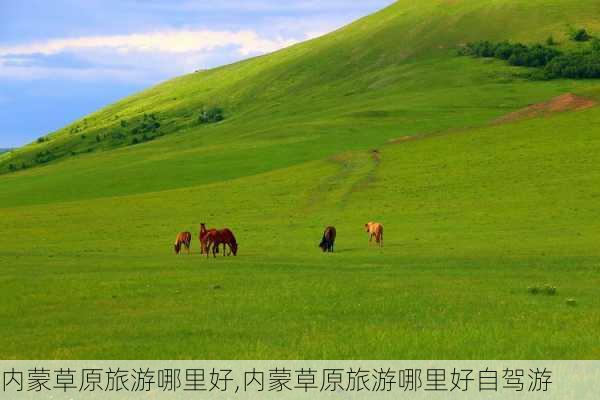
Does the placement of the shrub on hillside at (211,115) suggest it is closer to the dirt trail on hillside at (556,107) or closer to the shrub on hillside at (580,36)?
the shrub on hillside at (580,36)

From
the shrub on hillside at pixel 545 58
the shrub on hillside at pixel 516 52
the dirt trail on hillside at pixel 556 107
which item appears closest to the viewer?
the dirt trail on hillside at pixel 556 107

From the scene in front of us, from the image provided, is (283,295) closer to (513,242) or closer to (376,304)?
(376,304)

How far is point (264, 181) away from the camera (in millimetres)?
75125

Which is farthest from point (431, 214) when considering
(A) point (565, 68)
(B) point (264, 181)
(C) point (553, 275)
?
(A) point (565, 68)

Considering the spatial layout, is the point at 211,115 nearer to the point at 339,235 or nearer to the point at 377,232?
the point at 339,235

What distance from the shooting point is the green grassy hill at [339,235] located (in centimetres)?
1694

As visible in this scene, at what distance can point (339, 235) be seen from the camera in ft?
160

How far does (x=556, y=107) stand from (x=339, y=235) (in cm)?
4946

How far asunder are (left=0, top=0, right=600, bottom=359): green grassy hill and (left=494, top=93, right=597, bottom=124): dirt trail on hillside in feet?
5.04

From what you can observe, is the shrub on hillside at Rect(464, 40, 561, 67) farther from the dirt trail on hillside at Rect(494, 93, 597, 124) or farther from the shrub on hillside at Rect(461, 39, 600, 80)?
the dirt trail on hillside at Rect(494, 93, 597, 124)

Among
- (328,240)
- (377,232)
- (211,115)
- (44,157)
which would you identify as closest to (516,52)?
(211,115)

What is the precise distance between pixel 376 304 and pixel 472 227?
28980 millimetres

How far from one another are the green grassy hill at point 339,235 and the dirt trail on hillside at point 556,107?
1535 millimetres

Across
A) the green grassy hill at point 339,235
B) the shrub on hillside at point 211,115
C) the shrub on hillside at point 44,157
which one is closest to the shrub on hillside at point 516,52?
the green grassy hill at point 339,235
